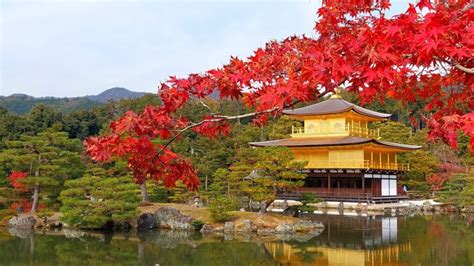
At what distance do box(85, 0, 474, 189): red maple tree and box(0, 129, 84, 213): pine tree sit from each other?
12.4 m

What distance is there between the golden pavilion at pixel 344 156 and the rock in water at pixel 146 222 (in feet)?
29.2

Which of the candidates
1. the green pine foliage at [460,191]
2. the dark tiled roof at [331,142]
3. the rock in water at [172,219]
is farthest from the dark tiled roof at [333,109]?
the rock in water at [172,219]

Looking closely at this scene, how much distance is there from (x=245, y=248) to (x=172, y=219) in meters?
4.05

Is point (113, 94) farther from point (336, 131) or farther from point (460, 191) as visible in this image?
point (460, 191)

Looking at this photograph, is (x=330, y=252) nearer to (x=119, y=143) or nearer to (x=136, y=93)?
(x=119, y=143)

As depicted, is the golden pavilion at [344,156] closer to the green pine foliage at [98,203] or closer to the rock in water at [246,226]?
the rock in water at [246,226]

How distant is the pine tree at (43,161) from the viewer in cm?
1428

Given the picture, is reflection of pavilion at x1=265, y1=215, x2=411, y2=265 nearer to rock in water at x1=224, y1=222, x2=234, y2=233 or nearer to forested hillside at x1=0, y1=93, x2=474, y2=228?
rock in water at x1=224, y1=222, x2=234, y2=233

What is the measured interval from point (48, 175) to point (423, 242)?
10.4 meters

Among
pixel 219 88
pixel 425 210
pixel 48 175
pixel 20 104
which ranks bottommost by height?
pixel 425 210

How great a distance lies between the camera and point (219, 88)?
2916 mm

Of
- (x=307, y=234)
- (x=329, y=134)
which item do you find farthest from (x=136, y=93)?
(x=307, y=234)

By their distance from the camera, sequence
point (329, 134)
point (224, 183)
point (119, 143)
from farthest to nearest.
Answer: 1. point (329, 134)
2. point (224, 183)
3. point (119, 143)

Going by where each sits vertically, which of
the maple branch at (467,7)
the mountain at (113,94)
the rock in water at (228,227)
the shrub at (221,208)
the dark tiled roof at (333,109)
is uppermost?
the mountain at (113,94)
